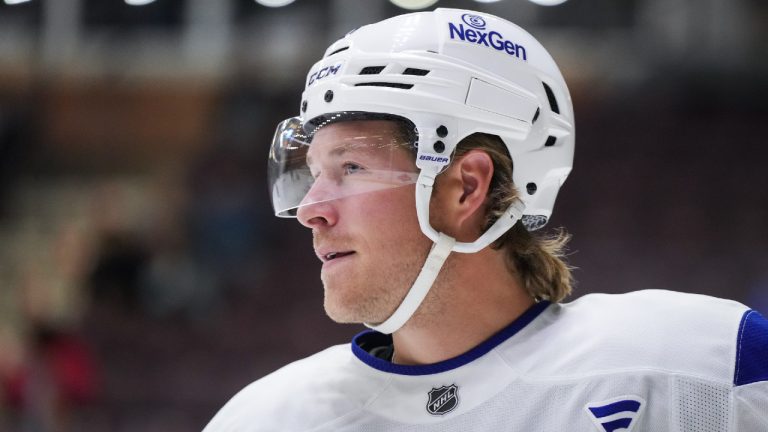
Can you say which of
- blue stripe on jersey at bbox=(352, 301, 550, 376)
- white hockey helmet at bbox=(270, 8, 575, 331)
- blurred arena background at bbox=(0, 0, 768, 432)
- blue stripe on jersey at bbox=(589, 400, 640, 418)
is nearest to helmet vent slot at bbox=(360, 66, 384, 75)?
white hockey helmet at bbox=(270, 8, 575, 331)

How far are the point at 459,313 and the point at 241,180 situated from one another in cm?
473

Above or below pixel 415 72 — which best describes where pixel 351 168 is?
below

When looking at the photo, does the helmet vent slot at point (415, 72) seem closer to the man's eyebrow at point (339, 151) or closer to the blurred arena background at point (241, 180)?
the man's eyebrow at point (339, 151)

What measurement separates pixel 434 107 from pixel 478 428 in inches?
20.3

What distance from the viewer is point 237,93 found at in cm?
648

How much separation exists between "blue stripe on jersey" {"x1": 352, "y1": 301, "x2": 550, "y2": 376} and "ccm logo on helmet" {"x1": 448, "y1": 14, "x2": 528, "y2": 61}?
44 centimetres

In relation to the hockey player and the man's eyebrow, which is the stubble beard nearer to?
the hockey player

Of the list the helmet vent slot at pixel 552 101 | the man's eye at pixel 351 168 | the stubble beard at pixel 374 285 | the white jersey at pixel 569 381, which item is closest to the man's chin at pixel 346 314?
the stubble beard at pixel 374 285

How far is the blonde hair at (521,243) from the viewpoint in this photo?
1591 millimetres

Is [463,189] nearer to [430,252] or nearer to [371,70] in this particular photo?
[430,252]

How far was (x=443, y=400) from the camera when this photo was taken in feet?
4.88

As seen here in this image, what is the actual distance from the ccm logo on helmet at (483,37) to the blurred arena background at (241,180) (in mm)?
3752

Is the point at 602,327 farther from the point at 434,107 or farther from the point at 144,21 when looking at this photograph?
the point at 144,21

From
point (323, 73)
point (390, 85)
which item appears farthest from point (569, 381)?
point (323, 73)
